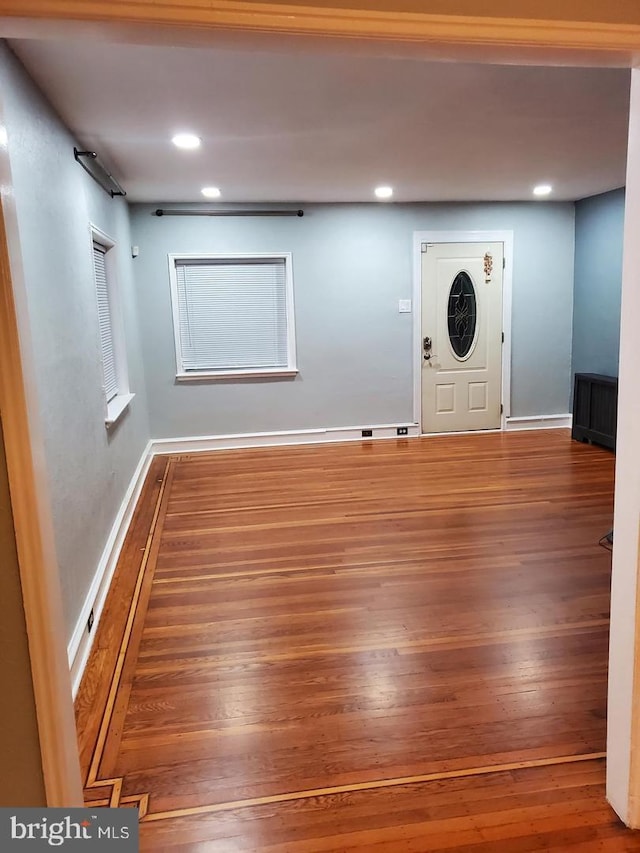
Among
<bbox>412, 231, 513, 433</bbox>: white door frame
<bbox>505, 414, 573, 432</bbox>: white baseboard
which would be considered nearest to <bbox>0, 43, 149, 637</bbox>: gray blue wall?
<bbox>412, 231, 513, 433</bbox>: white door frame

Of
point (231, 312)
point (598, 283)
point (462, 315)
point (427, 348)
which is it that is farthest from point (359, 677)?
point (598, 283)

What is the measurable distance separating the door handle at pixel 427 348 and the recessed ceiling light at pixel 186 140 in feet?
11.1

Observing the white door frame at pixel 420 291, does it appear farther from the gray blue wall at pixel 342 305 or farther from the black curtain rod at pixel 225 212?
the black curtain rod at pixel 225 212

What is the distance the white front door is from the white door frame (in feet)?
0.15

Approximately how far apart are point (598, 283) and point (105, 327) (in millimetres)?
4766

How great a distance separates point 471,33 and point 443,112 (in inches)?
79.8

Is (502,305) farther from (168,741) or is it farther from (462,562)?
(168,741)

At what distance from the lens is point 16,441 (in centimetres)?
117

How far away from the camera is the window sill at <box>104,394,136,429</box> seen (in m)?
3.63

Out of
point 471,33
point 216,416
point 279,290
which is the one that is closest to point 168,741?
point 471,33

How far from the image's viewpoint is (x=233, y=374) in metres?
5.95

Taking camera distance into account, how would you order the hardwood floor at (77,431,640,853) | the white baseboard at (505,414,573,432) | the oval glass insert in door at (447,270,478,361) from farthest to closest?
1. the white baseboard at (505,414,573,432)
2. the oval glass insert in door at (447,270,478,361)
3. the hardwood floor at (77,431,640,853)

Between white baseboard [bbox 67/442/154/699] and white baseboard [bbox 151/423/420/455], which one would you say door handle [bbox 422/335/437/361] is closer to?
white baseboard [bbox 151/423/420/455]

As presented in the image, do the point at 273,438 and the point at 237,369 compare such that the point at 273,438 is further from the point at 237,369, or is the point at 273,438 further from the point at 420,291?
the point at 420,291
